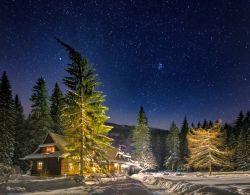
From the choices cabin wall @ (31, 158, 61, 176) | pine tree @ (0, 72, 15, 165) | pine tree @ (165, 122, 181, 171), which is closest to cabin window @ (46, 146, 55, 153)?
cabin wall @ (31, 158, 61, 176)

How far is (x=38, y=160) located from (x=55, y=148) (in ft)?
12.9

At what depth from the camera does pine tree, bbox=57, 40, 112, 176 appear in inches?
1377

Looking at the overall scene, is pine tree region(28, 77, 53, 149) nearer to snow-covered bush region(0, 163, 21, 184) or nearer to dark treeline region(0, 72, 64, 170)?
dark treeline region(0, 72, 64, 170)

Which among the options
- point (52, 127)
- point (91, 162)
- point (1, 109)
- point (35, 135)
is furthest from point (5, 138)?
point (91, 162)

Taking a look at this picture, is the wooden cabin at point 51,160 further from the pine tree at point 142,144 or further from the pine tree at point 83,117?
the pine tree at point 142,144

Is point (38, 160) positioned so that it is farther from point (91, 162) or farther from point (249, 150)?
point (249, 150)

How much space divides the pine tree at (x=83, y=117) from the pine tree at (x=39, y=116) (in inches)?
1087

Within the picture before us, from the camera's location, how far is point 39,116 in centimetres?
6350

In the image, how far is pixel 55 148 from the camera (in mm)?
50875

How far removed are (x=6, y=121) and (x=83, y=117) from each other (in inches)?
972

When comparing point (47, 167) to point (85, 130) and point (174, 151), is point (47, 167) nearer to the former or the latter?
point (85, 130)

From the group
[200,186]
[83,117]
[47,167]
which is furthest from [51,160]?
[200,186]

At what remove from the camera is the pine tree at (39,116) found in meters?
61.9

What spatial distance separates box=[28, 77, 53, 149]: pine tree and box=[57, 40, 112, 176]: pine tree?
2762 centimetres
